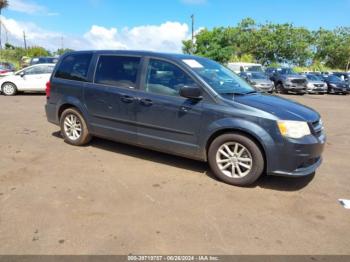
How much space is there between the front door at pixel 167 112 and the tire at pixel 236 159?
1.06ft

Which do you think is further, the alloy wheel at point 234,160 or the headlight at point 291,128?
the alloy wheel at point 234,160

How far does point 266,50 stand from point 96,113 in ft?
169

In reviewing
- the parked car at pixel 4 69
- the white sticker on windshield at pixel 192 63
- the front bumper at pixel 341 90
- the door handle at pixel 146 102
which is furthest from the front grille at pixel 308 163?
the front bumper at pixel 341 90

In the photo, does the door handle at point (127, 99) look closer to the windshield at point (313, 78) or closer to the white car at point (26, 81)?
the white car at point (26, 81)

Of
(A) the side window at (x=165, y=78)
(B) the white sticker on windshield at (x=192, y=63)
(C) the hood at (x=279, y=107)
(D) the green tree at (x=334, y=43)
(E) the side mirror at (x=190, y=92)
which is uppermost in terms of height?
(D) the green tree at (x=334, y=43)

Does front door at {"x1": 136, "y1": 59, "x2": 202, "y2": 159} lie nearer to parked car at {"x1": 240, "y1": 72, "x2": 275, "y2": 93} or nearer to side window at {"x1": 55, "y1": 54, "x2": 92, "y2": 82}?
side window at {"x1": 55, "y1": 54, "x2": 92, "y2": 82}

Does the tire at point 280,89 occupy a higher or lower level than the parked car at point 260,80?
lower

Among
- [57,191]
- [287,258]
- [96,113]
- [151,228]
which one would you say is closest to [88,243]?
[151,228]

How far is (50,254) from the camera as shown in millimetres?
3088

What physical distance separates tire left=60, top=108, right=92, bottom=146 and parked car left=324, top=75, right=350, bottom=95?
78.5ft

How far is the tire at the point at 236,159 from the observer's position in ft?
15.3

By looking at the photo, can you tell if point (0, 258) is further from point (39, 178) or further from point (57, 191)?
point (39, 178)

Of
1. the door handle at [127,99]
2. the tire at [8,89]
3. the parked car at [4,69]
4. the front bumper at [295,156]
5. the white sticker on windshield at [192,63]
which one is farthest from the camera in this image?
the parked car at [4,69]

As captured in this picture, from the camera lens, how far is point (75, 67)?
255 inches
